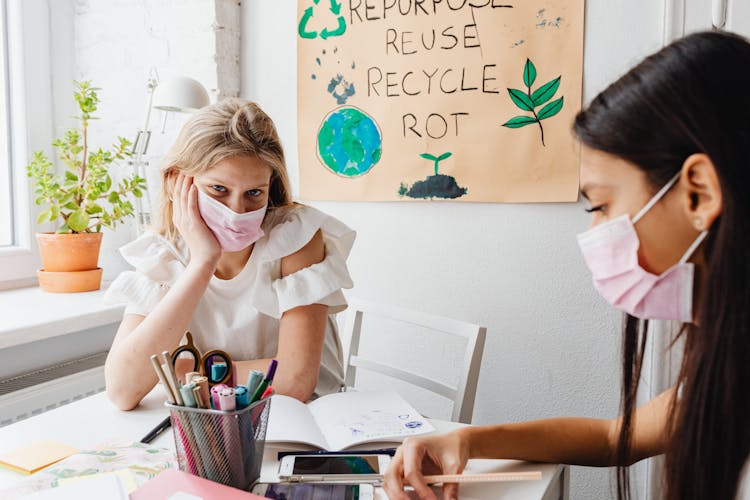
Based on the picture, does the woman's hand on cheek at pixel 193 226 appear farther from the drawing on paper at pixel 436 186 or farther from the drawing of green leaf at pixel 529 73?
the drawing of green leaf at pixel 529 73

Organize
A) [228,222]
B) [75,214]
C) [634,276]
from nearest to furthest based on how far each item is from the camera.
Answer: [634,276], [228,222], [75,214]

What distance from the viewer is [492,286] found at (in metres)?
1.73

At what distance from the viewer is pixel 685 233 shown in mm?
652

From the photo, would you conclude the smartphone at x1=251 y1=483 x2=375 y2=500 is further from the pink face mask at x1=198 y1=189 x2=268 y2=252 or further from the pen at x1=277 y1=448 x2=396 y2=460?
the pink face mask at x1=198 y1=189 x2=268 y2=252

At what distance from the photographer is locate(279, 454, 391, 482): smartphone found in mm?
745

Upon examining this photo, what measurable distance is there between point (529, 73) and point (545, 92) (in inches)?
2.7

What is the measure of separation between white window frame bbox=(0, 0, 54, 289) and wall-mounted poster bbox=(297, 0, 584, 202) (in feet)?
2.98

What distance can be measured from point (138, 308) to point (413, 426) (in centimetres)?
61

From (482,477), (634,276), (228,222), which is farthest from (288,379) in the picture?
(634,276)

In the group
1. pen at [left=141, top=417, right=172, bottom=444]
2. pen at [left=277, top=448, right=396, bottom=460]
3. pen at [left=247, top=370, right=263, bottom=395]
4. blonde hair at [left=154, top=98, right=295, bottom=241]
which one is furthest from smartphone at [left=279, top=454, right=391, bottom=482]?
blonde hair at [left=154, top=98, right=295, bottom=241]

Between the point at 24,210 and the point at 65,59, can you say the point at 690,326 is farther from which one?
the point at 65,59

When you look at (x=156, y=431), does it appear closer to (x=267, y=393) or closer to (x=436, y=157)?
(x=267, y=393)

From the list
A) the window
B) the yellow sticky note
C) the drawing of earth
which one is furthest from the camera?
the window

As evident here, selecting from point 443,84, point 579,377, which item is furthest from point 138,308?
point 579,377
